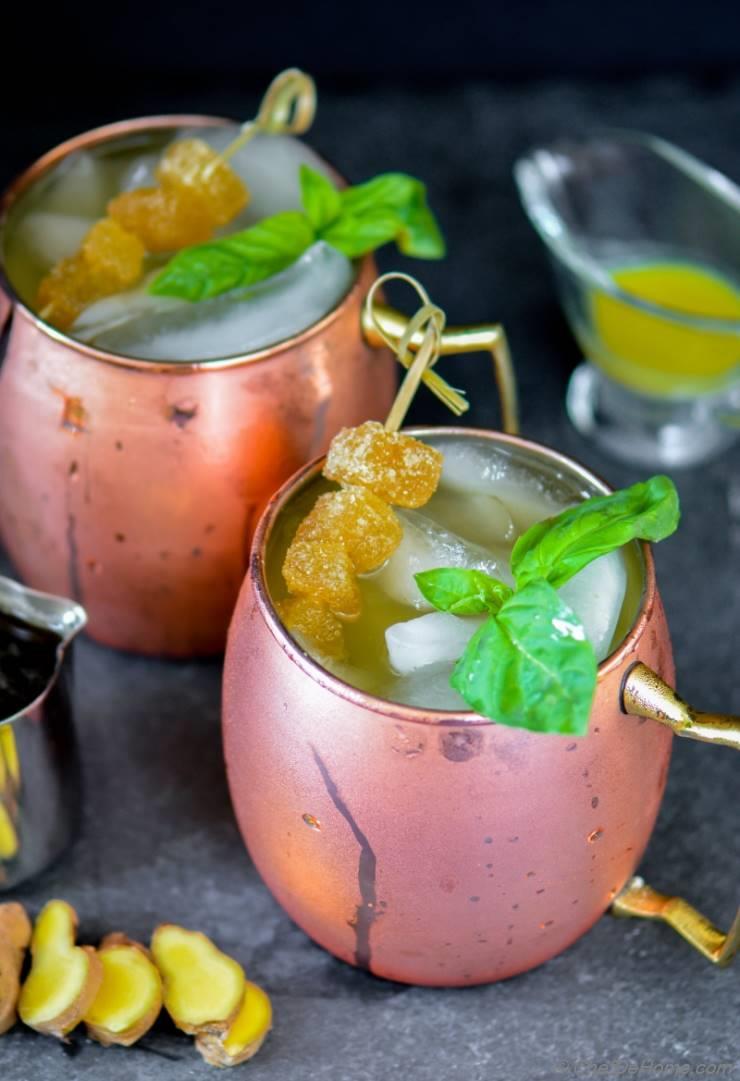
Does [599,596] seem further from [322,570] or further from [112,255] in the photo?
[112,255]

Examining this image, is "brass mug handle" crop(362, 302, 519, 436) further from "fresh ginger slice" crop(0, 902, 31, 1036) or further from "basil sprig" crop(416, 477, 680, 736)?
"fresh ginger slice" crop(0, 902, 31, 1036)

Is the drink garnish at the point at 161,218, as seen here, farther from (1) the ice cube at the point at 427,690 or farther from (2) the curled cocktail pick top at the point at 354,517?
(1) the ice cube at the point at 427,690

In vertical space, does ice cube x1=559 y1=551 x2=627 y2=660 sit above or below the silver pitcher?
above

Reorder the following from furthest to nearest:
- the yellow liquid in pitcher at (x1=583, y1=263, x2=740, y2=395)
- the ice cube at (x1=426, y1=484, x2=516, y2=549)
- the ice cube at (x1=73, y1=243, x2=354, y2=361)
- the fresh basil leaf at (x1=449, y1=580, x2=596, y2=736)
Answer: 1. the yellow liquid in pitcher at (x1=583, y1=263, x2=740, y2=395)
2. the ice cube at (x1=73, y1=243, x2=354, y2=361)
3. the ice cube at (x1=426, y1=484, x2=516, y2=549)
4. the fresh basil leaf at (x1=449, y1=580, x2=596, y2=736)

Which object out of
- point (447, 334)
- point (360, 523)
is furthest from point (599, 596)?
point (447, 334)

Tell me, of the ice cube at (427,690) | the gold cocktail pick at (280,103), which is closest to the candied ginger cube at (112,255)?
the gold cocktail pick at (280,103)

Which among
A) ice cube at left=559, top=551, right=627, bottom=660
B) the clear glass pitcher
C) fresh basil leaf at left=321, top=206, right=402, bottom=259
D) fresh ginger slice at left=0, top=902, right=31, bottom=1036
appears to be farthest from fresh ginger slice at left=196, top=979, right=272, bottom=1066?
the clear glass pitcher

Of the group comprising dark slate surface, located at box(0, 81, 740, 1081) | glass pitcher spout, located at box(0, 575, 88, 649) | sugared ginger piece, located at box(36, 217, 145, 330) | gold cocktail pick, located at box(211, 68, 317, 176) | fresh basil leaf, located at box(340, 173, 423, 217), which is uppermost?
gold cocktail pick, located at box(211, 68, 317, 176)

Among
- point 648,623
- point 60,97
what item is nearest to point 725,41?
point 60,97
